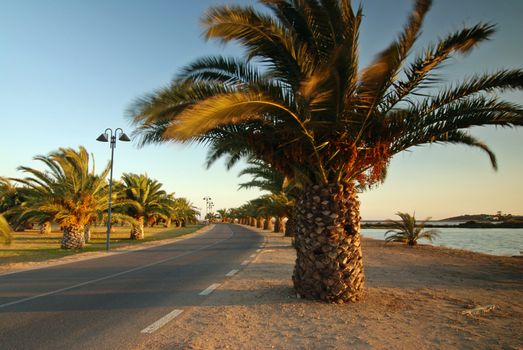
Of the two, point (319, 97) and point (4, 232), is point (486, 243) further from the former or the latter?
point (4, 232)

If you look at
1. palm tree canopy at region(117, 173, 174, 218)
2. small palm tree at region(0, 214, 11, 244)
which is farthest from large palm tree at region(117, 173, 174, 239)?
small palm tree at region(0, 214, 11, 244)

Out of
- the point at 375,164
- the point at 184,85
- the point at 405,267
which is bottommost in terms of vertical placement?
the point at 405,267

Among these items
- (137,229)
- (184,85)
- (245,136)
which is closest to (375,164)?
(245,136)

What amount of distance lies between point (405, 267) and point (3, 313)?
37.4ft

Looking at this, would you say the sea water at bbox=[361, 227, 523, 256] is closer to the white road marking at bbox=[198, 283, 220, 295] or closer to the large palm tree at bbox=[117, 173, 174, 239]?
the white road marking at bbox=[198, 283, 220, 295]

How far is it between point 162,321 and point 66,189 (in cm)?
1810

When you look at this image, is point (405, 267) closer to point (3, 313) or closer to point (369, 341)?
point (369, 341)

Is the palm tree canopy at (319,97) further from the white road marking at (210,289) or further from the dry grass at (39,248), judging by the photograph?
the dry grass at (39,248)

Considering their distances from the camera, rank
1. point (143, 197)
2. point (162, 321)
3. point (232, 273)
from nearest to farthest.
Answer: point (162, 321) < point (232, 273) < point (143, 197)

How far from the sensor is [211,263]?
13.8 meters

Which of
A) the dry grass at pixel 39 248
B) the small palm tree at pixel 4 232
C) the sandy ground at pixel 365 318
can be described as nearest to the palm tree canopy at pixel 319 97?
the sandy ground at pixel 365 318

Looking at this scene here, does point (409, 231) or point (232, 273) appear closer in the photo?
point (232, 273)

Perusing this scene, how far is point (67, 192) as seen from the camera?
20.9m

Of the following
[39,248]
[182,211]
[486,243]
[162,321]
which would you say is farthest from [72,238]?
[182,211]
